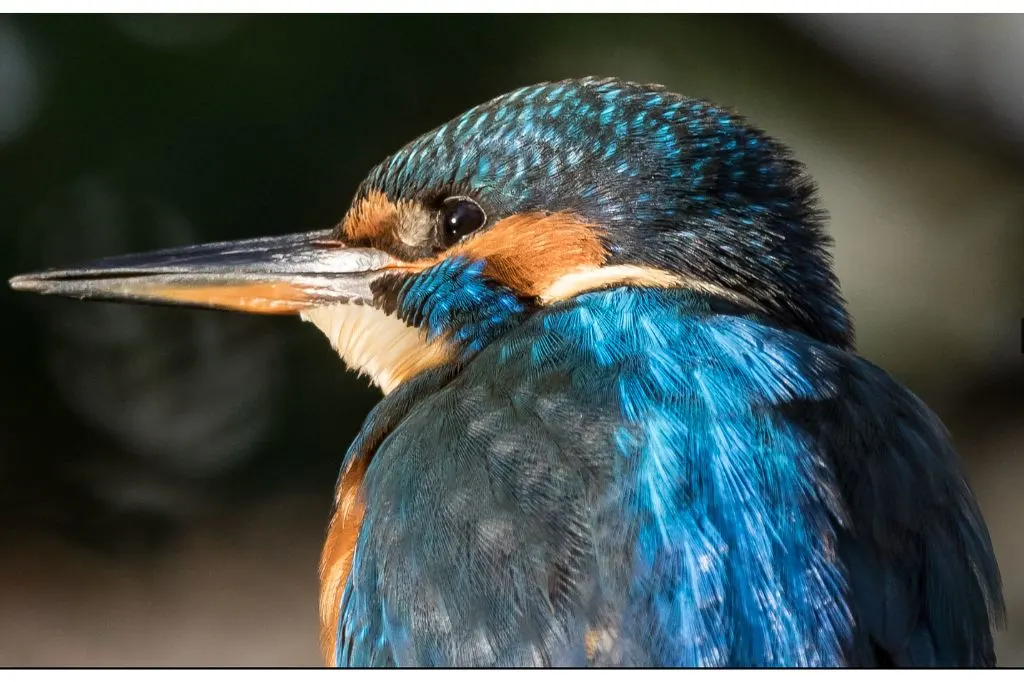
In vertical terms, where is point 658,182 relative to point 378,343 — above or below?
above

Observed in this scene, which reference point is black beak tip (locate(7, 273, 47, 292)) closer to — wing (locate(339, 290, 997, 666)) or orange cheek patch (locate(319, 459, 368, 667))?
orange cheek patch (locate(319, 459, 368, 667))

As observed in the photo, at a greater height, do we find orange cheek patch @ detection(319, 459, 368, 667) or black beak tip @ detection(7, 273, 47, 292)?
black beak tip @ detection(7, 273, 47, 292)

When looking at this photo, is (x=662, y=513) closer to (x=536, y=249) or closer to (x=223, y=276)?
(x=536, y=249)

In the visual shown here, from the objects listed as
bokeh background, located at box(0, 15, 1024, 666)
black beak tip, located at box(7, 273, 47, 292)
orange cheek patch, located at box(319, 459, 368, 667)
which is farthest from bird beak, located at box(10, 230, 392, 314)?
bokeh background, located at box(0, 15, 1024, 666)

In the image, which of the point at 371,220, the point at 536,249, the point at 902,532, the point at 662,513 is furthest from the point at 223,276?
the point at 902,532

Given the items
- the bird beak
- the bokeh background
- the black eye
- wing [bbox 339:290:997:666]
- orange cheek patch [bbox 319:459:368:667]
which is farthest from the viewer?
the bokeh background
